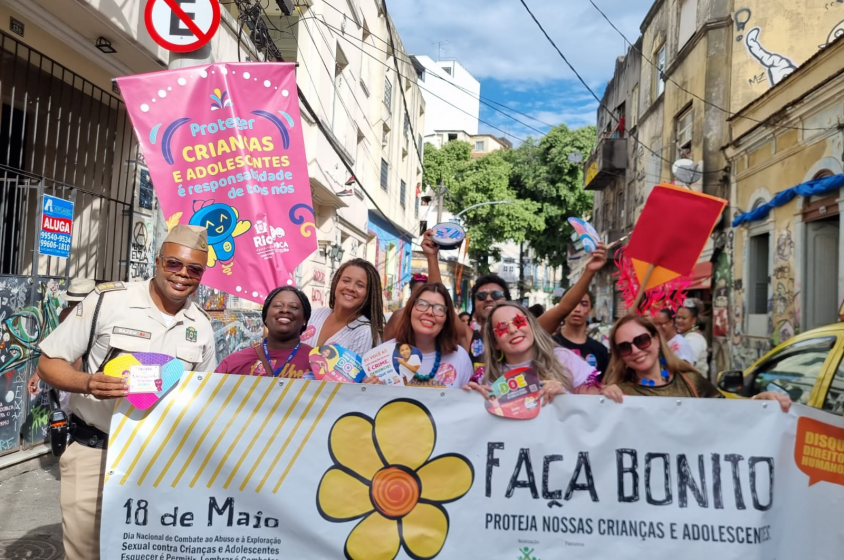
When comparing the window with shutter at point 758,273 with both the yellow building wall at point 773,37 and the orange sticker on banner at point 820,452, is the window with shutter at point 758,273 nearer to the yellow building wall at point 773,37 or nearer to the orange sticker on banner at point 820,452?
the yellow building wall at point 773,37

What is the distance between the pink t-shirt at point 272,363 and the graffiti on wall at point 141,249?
17.3ft

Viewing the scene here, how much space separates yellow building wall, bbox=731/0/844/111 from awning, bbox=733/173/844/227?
2.83 meters

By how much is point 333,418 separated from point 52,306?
480 centimetres

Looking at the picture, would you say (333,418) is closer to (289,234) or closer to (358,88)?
(289,234)

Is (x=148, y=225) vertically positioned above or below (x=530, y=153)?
below

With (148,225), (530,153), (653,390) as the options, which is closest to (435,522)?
(653,390)

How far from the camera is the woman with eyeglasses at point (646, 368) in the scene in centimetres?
327

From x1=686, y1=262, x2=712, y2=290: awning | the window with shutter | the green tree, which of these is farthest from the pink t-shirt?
the green tree

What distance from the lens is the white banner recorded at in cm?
284

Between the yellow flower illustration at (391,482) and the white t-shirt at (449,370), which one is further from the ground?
the white t-shirt at (449,370)

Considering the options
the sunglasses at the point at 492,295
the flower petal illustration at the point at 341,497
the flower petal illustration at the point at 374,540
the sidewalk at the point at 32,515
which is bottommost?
the sidewalk at the point at 32,515

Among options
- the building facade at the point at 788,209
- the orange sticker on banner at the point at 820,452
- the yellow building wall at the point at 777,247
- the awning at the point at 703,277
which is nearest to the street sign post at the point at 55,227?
the orange sticker on banner at the point at 820,452

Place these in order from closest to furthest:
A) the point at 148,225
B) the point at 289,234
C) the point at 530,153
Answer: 1. the point at 289,234
2. the point at 148,225
3. the point at 530,153

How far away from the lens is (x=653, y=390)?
3.27 m
